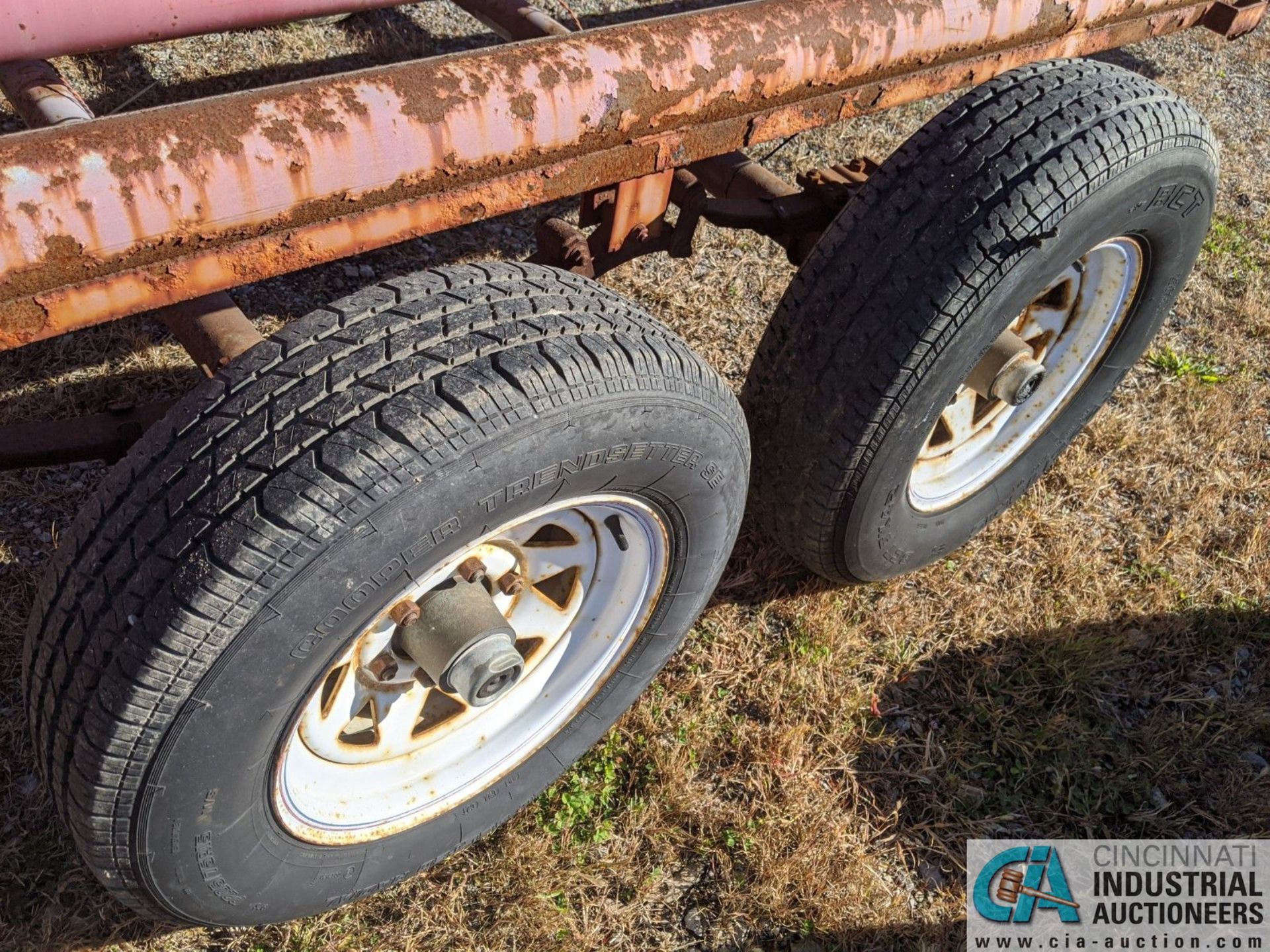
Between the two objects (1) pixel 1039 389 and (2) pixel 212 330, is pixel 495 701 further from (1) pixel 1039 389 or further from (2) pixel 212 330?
(1) pixel 1039 389

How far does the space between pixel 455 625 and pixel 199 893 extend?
24.8 inches

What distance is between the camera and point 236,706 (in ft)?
5.06

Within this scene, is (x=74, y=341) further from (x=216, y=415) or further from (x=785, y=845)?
(x=785, y=845)

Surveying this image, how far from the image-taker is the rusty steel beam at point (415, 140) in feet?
5.37

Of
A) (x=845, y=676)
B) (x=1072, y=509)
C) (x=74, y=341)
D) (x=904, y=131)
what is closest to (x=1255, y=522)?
(x=1072, y=509)

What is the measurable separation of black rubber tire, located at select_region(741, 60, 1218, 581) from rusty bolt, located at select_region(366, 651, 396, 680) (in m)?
0.96

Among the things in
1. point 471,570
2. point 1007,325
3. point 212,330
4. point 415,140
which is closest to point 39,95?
point 212,330

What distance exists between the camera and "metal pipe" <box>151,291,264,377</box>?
7.04ft

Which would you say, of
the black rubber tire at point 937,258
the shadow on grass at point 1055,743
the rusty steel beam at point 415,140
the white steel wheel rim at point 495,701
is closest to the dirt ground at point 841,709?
the shadow on grass at point 1055,743

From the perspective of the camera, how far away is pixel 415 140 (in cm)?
190

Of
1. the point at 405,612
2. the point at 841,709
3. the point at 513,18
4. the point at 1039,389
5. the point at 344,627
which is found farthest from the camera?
the point at 513,18

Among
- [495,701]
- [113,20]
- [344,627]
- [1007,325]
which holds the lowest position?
[495,701]

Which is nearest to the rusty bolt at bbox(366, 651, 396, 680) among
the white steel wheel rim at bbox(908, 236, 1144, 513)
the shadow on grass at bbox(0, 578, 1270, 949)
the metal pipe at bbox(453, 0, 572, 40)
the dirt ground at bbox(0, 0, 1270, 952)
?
the dirt ground at bbox(0, 0, 1270, 952)

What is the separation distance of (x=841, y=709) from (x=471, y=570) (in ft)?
4.01
